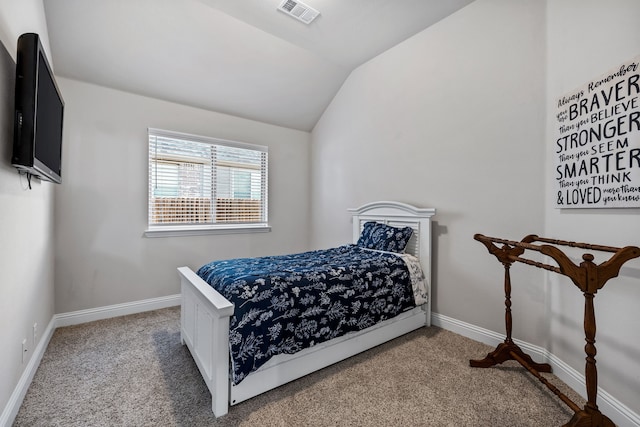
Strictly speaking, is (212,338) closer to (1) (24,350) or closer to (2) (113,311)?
(1) (24,350)

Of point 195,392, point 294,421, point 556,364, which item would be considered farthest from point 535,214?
point 195,392

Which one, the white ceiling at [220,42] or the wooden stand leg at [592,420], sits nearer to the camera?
the wooden stand leg at [592,420]

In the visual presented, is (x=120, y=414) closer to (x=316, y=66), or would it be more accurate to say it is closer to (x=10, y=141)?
(x=10, y=141)

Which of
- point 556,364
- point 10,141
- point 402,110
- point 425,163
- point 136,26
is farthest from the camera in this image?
point 402,110

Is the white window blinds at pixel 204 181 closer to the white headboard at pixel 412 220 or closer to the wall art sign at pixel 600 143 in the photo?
the white headboard at pixel 412 220

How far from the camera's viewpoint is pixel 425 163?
2.91 metres

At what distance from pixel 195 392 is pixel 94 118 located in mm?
2888

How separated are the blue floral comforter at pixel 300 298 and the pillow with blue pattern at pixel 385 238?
230mm

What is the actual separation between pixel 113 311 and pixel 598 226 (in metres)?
4.19

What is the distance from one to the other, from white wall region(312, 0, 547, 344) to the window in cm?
160

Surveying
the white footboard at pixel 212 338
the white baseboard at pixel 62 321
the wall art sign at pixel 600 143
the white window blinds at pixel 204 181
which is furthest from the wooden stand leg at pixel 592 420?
the white window blinds at pixel 204 181

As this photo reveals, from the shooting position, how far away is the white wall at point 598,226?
145 cm

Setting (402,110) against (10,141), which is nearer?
(10,141)

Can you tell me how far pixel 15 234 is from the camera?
1603mm
